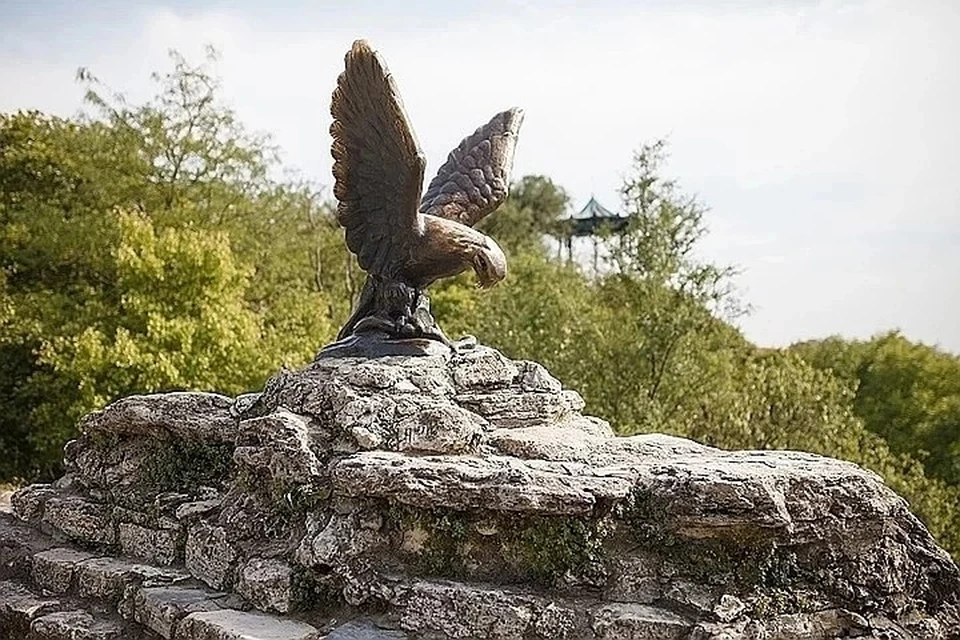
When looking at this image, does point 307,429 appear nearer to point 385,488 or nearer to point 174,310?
point 385,488

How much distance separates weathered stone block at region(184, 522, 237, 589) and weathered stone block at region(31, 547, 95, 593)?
2.38ft

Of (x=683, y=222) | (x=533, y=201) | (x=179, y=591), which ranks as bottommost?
(x=179, y=591)

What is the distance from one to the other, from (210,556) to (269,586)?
546 mm

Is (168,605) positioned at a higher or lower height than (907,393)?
lower

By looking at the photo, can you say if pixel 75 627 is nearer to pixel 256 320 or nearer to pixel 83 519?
pixel 83 519

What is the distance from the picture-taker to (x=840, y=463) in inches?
166

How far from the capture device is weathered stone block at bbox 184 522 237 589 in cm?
428

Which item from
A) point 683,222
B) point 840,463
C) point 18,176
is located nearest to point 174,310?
point 18,176

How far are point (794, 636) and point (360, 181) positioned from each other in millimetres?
2998

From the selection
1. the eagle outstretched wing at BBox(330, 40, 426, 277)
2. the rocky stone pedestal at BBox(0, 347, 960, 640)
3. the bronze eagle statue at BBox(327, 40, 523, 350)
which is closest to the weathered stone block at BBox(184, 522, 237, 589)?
the rocky stone pedestal at BBox(0, 347, 960, 640)

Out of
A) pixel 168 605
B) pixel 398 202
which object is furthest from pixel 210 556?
pixel 398 202

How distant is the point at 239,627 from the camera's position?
3.76 m

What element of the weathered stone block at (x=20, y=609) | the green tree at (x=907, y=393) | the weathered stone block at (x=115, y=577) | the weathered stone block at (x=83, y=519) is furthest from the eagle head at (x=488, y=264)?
the green tree at (x=907, y=393)

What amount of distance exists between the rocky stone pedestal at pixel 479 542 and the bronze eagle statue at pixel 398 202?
55 centimetres
